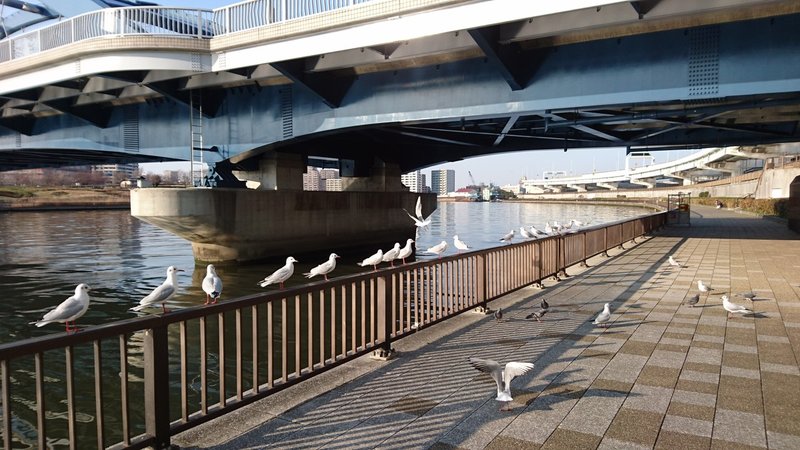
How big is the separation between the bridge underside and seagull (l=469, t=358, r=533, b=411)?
1134 centimetres

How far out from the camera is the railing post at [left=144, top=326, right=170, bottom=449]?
3.62 metres

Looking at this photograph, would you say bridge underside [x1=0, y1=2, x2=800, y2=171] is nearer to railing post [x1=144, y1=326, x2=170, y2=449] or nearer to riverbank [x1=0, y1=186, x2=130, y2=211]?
railing post [x1=144, y1=326, x2=170, y2=449]

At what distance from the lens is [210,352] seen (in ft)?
31.8

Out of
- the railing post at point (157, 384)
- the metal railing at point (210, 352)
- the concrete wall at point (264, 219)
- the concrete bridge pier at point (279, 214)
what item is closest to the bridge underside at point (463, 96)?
the concrete bridge pier at point (279, 214)

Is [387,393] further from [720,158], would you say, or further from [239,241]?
[720,158]

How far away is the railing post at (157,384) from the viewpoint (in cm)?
362

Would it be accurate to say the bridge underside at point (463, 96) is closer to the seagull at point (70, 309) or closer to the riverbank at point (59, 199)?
the seagull at point (70, 309)

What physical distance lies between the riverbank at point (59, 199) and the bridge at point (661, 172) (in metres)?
99.3

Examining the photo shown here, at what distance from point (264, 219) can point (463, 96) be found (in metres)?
11.3

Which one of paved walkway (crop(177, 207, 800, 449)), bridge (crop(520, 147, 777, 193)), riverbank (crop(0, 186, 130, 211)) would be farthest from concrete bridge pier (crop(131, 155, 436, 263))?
riverbank (crop(0, 186, 130, 211))

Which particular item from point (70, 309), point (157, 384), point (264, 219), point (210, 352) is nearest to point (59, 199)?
point (264, 219)

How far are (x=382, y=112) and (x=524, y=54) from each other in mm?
5674

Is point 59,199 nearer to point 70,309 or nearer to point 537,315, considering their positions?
point 70,309

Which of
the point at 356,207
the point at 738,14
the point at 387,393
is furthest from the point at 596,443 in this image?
the point at 356,207
